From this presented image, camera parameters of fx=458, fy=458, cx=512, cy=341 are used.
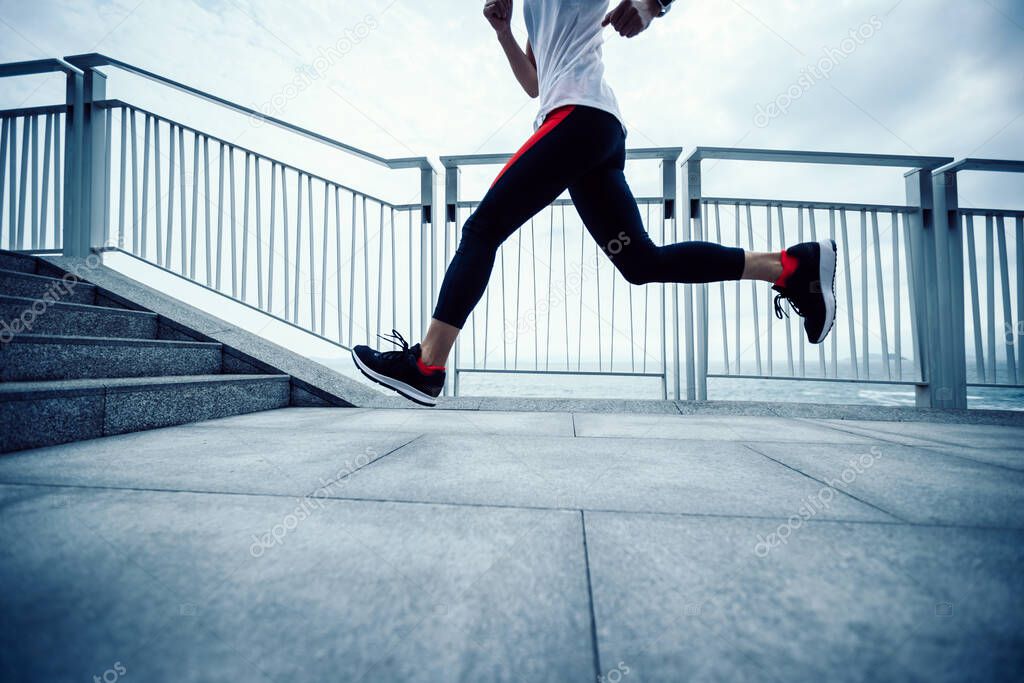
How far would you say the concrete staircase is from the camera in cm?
154

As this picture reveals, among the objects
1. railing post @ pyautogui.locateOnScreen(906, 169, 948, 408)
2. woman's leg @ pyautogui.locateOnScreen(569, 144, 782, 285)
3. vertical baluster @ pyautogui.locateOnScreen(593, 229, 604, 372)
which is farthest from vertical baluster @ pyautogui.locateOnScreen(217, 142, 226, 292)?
railing post @ pyautogui.locateOnScreen(906, 169, 948, 408)

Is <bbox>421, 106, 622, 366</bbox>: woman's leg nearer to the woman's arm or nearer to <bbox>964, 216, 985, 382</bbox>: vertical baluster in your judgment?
the woman's arm

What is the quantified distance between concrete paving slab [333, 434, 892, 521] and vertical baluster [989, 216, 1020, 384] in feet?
8.66

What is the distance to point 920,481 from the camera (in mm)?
1153

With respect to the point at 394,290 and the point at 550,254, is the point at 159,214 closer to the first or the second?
the point at 394,290

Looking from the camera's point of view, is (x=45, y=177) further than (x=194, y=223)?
Yes

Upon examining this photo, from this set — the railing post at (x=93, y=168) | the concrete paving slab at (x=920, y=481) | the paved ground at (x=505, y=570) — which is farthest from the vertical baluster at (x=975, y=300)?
the railing post at (x=93, y=168)

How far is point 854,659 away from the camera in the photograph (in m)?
0.50

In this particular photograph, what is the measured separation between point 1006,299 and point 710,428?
2431 millimetres

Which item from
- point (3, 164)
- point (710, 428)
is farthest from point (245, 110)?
point (710, 428)

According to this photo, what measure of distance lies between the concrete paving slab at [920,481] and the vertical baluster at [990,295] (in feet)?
6.75

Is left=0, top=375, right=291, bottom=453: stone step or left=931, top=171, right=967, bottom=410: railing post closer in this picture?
left=0, top=375, right=291, bottom=453: stone step

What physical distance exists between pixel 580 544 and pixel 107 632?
25.1 inches

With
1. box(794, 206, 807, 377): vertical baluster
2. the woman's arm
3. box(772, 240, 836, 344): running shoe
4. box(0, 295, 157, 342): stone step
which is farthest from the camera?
box(794, 206, 807, 377): vertical baluster
